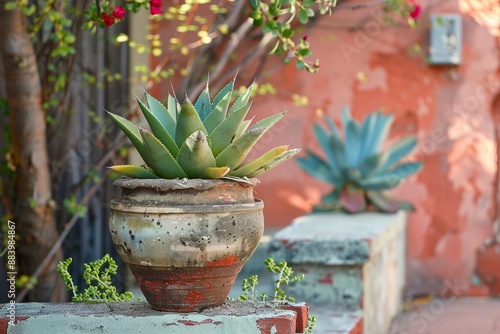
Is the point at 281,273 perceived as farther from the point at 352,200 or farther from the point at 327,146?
the point at 327,146

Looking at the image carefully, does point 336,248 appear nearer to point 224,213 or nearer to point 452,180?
point 224,213

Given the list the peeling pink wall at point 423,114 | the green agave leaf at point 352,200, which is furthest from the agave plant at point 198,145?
the peeling pink wall at point 423,114

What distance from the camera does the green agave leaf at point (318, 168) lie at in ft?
15.7

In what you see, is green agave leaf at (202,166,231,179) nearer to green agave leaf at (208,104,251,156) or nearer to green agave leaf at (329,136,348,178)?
green agave leaf at (208,104,251,156)

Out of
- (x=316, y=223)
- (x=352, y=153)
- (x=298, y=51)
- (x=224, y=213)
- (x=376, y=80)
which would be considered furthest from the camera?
(x=376, y=80)

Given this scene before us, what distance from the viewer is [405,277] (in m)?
5.43

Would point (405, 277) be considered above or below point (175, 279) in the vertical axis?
below

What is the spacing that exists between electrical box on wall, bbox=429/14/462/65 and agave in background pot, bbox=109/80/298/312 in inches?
140

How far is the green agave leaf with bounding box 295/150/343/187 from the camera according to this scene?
4793 mm

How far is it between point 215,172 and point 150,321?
368 mm

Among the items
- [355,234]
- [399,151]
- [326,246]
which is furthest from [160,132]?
[399,151]

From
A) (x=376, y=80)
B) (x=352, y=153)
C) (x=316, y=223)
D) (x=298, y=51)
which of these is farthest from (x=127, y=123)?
(x=376, y=80)

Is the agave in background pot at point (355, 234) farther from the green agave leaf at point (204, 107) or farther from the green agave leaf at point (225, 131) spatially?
the green agave leaf at point (225, 131)

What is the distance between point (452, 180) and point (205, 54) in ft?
5.69
